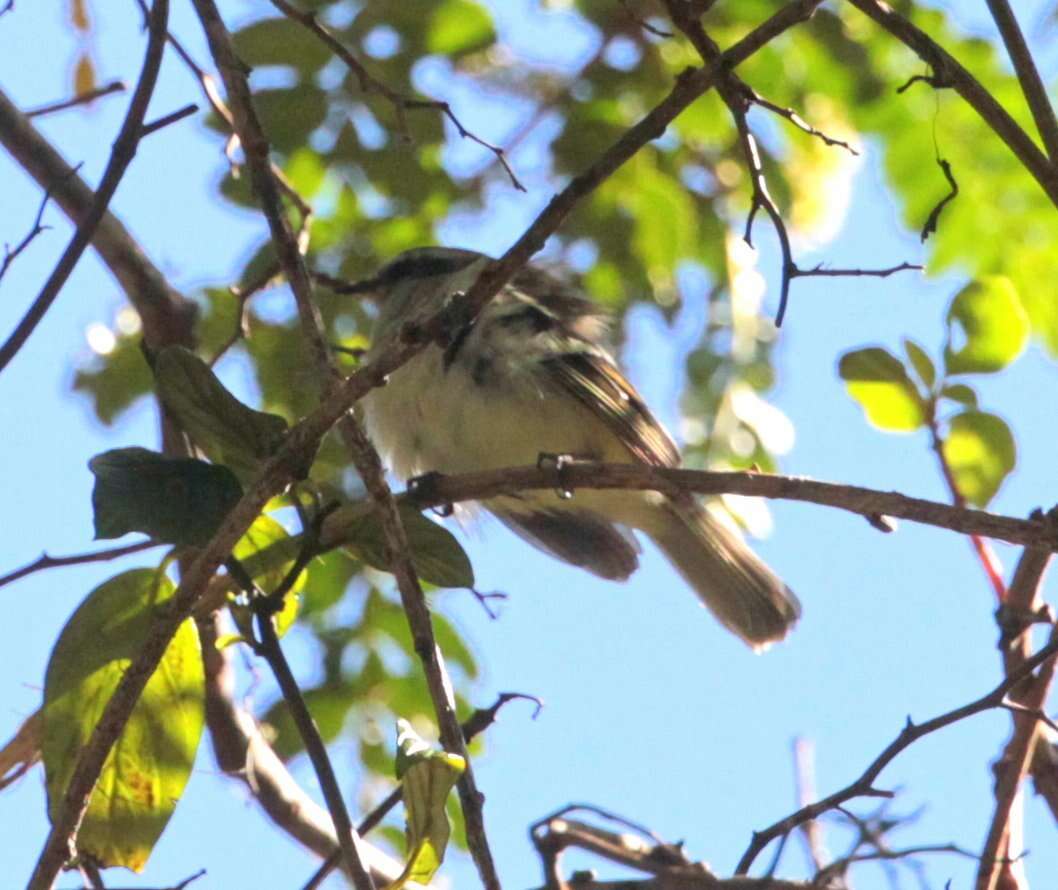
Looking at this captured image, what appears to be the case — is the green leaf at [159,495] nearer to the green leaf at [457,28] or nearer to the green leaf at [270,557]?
the green leaf at [270,557]

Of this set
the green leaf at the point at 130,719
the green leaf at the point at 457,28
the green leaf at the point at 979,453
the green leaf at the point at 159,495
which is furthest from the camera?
the green leaf at the point at 457,28

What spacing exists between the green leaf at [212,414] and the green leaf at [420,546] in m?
0.16

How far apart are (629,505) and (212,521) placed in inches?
88.4

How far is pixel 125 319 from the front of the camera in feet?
13.0

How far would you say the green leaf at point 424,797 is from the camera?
1785 millimetres

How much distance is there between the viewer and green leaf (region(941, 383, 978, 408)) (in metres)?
2.69

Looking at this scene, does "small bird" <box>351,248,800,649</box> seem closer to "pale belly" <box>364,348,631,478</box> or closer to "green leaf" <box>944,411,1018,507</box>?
"pale belly" <box>364,348,631,478</box>

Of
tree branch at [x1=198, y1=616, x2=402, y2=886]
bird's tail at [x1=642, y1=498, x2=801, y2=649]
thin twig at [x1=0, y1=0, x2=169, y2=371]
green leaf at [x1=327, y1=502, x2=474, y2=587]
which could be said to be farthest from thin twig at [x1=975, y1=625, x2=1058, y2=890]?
bird's tail at [x1=642, y1=498, x2=801, y2=649]

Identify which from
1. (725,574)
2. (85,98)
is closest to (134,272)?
(85,98)

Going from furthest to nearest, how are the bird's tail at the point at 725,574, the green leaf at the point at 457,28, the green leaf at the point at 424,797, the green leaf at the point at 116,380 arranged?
1. the bird's tail at the point at 725,574
2. the green leaf at the point at 116,380
3. the green leaf at the point at 457,28
4. the green leaf at the point at 424,797

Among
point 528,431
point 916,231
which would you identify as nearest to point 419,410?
point 528,431

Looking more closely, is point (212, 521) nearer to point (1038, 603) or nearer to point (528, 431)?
point (1038, 603)

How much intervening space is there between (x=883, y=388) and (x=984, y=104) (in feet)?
2.57

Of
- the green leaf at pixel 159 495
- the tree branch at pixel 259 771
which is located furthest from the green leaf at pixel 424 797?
the tree branch at pixel 259 771
